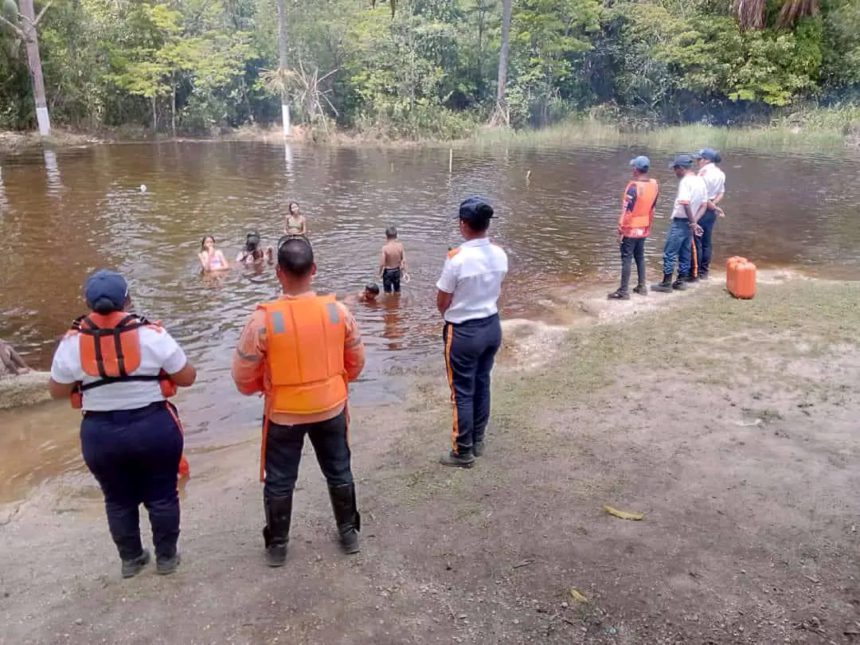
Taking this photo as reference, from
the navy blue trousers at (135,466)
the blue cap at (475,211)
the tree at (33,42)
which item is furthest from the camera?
the tree at (33,42)

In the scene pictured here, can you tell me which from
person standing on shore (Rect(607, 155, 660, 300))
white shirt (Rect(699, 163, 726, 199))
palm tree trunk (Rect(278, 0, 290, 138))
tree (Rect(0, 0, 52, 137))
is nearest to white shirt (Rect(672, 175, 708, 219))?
person standing on shore (Rect(607, 155, 660, 300))

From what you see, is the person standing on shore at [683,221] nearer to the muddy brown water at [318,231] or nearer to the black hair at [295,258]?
the muddy brown water at [318,231]

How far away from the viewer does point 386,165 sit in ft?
87.6

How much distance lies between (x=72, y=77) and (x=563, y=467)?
36763 mm

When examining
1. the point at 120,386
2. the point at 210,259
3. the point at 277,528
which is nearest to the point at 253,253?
the point at 210,259

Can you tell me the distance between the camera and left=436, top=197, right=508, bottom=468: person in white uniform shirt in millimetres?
4793

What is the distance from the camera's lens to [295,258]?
349 cm

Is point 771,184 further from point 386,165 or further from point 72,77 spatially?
point 72,77

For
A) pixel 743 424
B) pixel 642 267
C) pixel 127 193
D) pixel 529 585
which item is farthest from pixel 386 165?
pixel 529 585

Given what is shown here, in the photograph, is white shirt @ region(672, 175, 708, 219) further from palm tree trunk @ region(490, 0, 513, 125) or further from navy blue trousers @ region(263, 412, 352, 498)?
palm tree trunk @ region(490, 0, 513, 125)

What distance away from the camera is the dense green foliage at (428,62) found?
35500 millimetres

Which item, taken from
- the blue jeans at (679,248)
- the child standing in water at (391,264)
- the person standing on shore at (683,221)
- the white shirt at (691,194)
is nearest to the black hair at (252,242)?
the child standing in water at (391,264)

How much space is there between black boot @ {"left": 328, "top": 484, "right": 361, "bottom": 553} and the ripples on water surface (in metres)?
3.30

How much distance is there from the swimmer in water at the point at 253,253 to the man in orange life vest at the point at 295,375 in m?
9.16
